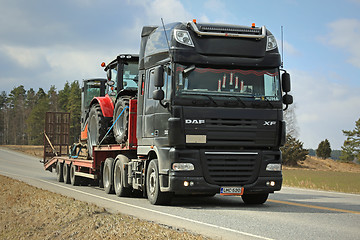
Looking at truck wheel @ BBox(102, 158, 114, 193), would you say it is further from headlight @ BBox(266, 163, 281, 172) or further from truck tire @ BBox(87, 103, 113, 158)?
headlight @ BBox(266, 163, 281, 172)

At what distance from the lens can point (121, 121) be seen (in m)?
15.0

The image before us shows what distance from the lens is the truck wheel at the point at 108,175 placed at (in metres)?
15.7

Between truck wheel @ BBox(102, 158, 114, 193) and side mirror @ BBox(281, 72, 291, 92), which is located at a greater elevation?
side mirror @ BBox(281, 72, 291, 92)

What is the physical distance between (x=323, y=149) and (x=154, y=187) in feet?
296

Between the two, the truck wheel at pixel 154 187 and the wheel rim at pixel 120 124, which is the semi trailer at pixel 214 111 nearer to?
the truck wheel at pixel 154 187

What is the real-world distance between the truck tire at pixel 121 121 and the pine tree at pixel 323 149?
87.4 metres

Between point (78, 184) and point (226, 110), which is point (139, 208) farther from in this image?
point (78, 184)

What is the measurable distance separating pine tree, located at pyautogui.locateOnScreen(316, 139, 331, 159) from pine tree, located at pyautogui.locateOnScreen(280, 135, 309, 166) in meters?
28.0

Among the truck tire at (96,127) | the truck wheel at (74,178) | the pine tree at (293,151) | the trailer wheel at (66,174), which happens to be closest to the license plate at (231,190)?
the truck tire at (96,127)

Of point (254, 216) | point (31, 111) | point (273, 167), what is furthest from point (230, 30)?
point (31, 111)

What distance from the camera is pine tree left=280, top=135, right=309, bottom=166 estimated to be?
70.1 meters

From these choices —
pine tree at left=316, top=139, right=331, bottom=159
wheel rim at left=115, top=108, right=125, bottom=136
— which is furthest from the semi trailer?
pine tree at left=316, top=139, right=331, bottom=159

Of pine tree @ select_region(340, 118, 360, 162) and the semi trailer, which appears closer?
the semi trailer

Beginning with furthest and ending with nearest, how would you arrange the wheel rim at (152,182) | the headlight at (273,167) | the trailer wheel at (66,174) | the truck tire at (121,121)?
the trailer wheel at (66,174) < the truck tire at (121,121) < the wheel rim at (152,182) < the headlight at (273,167)
